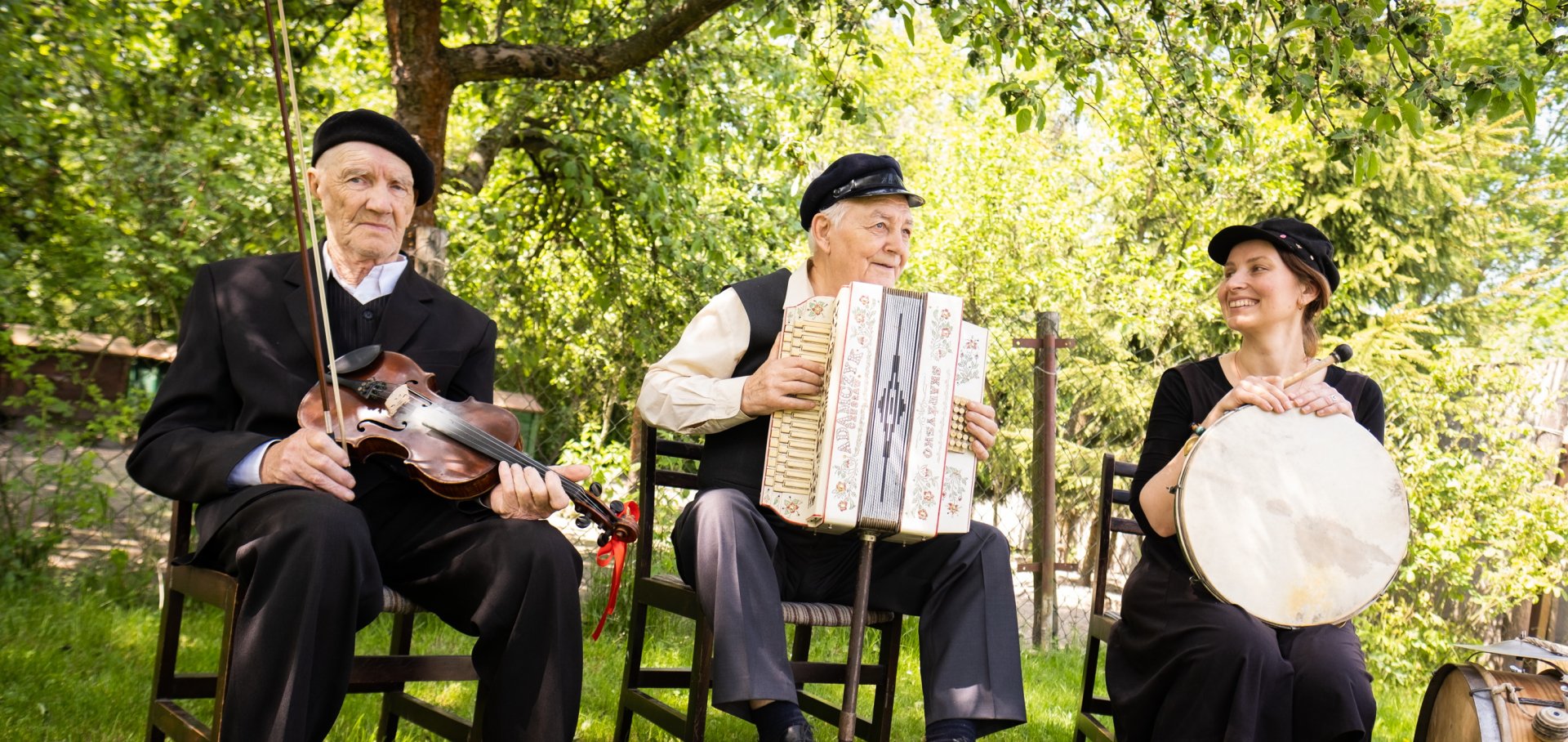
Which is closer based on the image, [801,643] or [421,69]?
[801,643]

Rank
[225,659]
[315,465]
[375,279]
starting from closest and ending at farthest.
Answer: [225,659], [315,465], [375,279]

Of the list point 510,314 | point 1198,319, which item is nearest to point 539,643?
point 510,314

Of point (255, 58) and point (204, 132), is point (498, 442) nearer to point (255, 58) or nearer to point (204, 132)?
point (204, 132)

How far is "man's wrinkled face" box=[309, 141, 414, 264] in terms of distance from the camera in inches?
117

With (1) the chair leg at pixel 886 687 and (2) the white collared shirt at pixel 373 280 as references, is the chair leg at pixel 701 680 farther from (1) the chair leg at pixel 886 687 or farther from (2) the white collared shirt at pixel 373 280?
(2) the white collared shirt at pixel 373 280

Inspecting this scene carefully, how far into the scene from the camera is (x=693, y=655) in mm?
3418

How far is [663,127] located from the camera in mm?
6469

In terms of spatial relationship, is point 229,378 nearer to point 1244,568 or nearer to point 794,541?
point 794,541

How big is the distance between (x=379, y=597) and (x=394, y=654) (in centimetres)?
66

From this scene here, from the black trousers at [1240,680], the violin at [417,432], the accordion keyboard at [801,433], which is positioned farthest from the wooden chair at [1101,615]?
the violin at [417,432]

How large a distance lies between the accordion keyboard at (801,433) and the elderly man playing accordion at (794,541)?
0.03m

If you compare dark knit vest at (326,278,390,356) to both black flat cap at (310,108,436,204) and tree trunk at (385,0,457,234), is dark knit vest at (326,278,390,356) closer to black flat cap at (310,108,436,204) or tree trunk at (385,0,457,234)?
black flat cap at (310,108,436,204)

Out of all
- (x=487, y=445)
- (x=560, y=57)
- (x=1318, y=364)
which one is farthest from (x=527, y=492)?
(x=560, y=57)

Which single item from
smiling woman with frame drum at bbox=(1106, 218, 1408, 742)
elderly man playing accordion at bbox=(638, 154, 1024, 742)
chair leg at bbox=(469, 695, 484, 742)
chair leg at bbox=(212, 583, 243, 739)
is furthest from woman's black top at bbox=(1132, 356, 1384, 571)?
chair leg at bbox=(212, 583, 243, 739)
